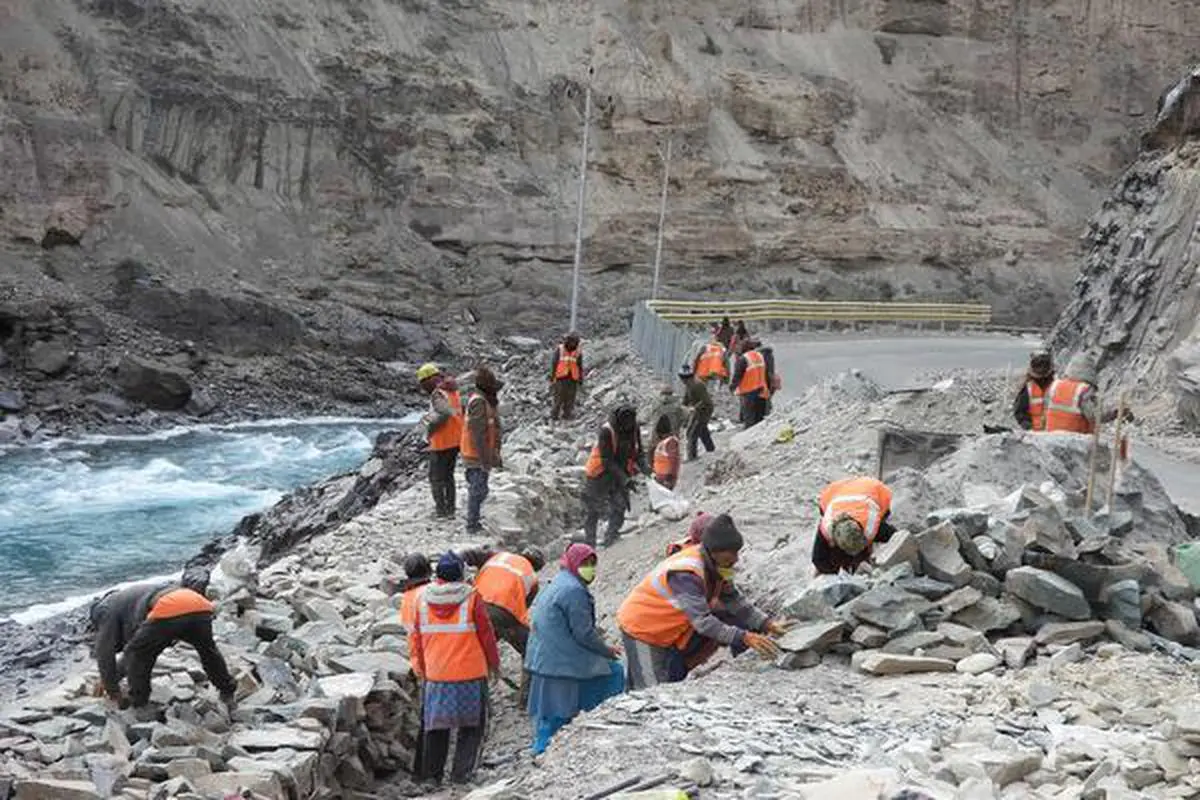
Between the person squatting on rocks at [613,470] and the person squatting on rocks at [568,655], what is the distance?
13.8 feet

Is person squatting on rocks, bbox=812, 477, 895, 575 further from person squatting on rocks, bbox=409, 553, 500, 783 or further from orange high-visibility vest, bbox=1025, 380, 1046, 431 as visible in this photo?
orange high-visibility vest, bbox=1025, 380, 1046, 431

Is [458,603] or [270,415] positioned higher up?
[458,603]

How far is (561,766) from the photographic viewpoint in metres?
5.80

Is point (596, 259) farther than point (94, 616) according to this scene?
Yes

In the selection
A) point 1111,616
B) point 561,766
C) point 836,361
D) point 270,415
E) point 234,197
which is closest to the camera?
point 561,766

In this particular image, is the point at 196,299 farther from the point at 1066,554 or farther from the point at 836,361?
the point at 1066,554

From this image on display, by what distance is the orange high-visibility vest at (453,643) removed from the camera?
289 inches

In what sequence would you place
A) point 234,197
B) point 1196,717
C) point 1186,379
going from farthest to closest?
point 234,197 < point 1186,379 < point 1196,717

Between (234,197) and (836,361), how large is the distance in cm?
1885

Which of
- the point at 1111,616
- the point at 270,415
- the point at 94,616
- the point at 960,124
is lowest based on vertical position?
the point at 270,415

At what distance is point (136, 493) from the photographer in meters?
21.9

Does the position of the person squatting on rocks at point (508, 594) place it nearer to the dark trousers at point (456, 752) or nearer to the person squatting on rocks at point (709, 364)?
the dark trousers at point (456, 752)

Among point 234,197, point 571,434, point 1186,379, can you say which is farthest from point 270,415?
point 1186,379

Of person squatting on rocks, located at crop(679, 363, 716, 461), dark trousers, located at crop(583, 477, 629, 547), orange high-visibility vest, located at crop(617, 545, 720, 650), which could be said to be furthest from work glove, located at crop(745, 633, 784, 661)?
person squatting on rocks, located at crop(679, 363, 716, 461)
